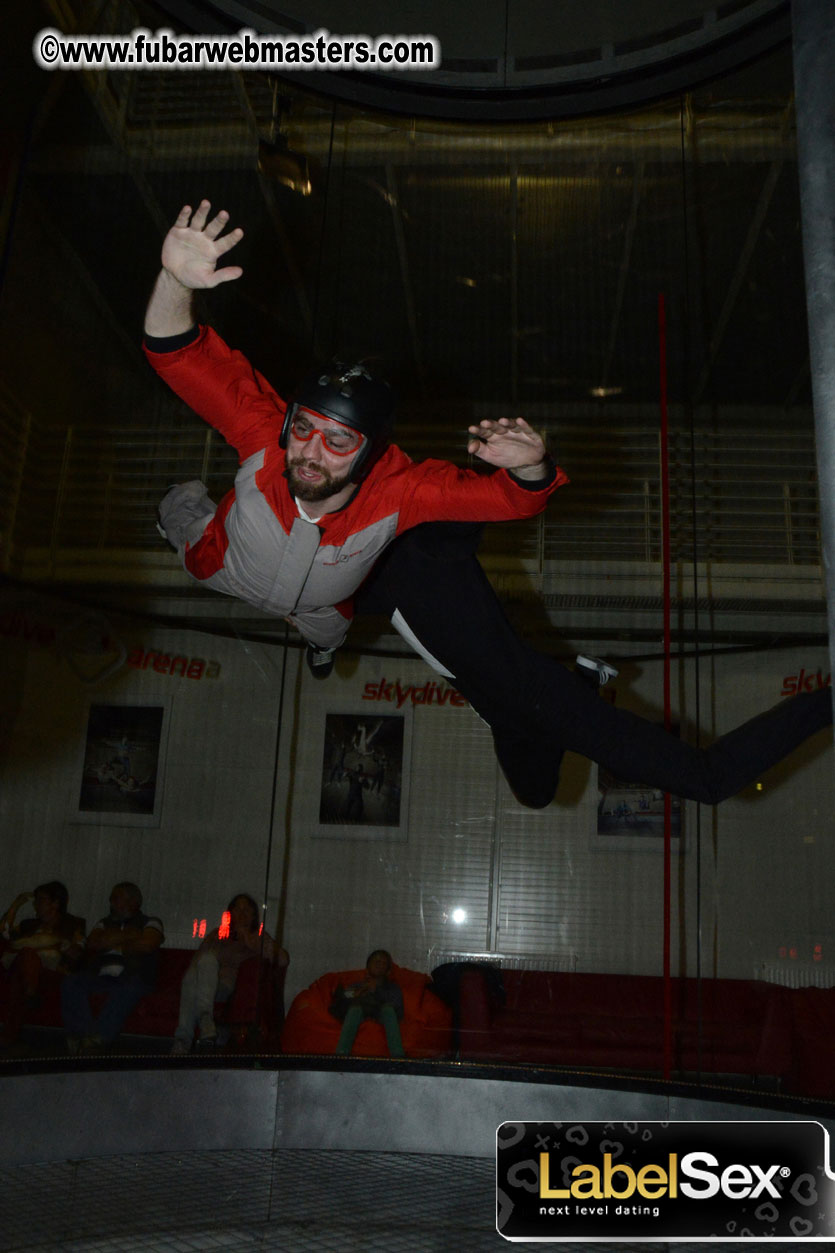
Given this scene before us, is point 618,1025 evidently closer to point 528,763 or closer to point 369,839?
point 369,839

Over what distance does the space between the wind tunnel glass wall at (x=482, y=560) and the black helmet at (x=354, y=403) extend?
2265 millimetres

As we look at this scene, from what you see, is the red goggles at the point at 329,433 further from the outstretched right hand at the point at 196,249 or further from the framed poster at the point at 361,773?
the framed poster at the point at 361,773

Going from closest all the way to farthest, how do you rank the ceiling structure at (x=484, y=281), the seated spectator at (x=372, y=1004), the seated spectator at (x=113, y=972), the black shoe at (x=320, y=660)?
the black shoe at (x=320, y=660) → the seated spectator at (x=113, y=972) → the ceiling structure at (x=484, y=281) → the seated spectator at (x=372, y=1004)

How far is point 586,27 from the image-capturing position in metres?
4.36

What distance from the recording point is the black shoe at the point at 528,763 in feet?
9.32

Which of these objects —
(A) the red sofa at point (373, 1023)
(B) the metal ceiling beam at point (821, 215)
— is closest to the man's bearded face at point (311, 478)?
(B) the metal ceiling beam at point (821, 215)

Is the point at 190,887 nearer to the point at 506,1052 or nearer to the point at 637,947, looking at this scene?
the point at 506,1052

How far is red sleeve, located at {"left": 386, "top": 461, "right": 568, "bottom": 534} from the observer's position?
2209 millimetres

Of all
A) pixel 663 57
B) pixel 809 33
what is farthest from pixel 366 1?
pixel 809 33

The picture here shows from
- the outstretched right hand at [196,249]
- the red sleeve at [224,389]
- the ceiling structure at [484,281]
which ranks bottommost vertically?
the red sleeve at [224,389]

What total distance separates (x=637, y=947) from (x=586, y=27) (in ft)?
15.7

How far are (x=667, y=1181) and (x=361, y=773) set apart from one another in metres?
3.59

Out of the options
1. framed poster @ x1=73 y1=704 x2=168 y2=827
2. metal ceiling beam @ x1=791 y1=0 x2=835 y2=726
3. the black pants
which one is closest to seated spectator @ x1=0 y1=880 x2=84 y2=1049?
framed poster @ x1=73 y1=704 x2=168 y2=827

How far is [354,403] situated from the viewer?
2.21m
